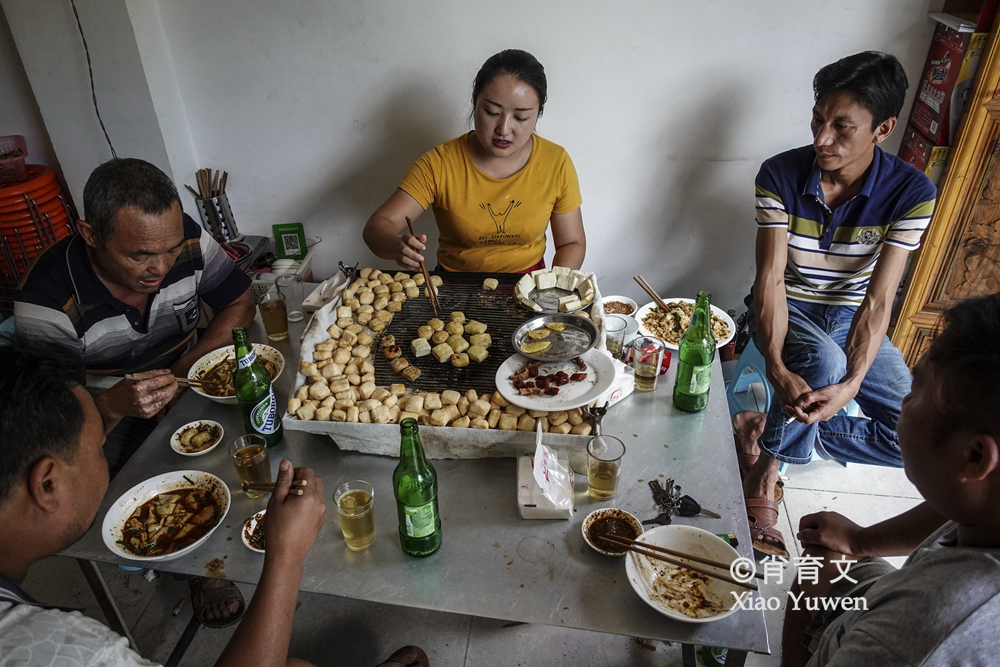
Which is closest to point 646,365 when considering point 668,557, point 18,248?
point 668,557

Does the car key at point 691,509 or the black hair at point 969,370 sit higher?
the black hair at point 969,370

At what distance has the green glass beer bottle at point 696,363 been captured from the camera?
2.03 metres

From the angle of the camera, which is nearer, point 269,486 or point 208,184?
point 269,486

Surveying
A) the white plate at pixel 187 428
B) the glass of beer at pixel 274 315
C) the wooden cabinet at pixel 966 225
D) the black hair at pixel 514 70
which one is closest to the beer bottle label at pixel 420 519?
the white plate at pixel 187 428

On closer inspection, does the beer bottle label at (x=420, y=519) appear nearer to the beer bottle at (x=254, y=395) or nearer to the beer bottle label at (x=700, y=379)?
the beer bottle at (x=254, y=395)

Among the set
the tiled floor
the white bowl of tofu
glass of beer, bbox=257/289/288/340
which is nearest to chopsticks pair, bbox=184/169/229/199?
glass of beer, bbox=257/289/288/340

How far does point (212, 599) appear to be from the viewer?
8.27 ft

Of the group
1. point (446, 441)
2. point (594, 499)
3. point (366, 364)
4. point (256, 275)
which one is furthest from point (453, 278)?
point (256, 275)

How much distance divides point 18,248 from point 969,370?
4.90 m

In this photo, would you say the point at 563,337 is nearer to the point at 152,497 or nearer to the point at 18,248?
the point at 152,497

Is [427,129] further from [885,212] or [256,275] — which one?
[885,212]

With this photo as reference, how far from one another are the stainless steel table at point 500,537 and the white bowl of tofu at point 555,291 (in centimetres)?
48

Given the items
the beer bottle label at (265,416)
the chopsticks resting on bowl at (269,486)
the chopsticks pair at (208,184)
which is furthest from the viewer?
the chopsticks pair at (208,184)

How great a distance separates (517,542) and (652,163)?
283cm
